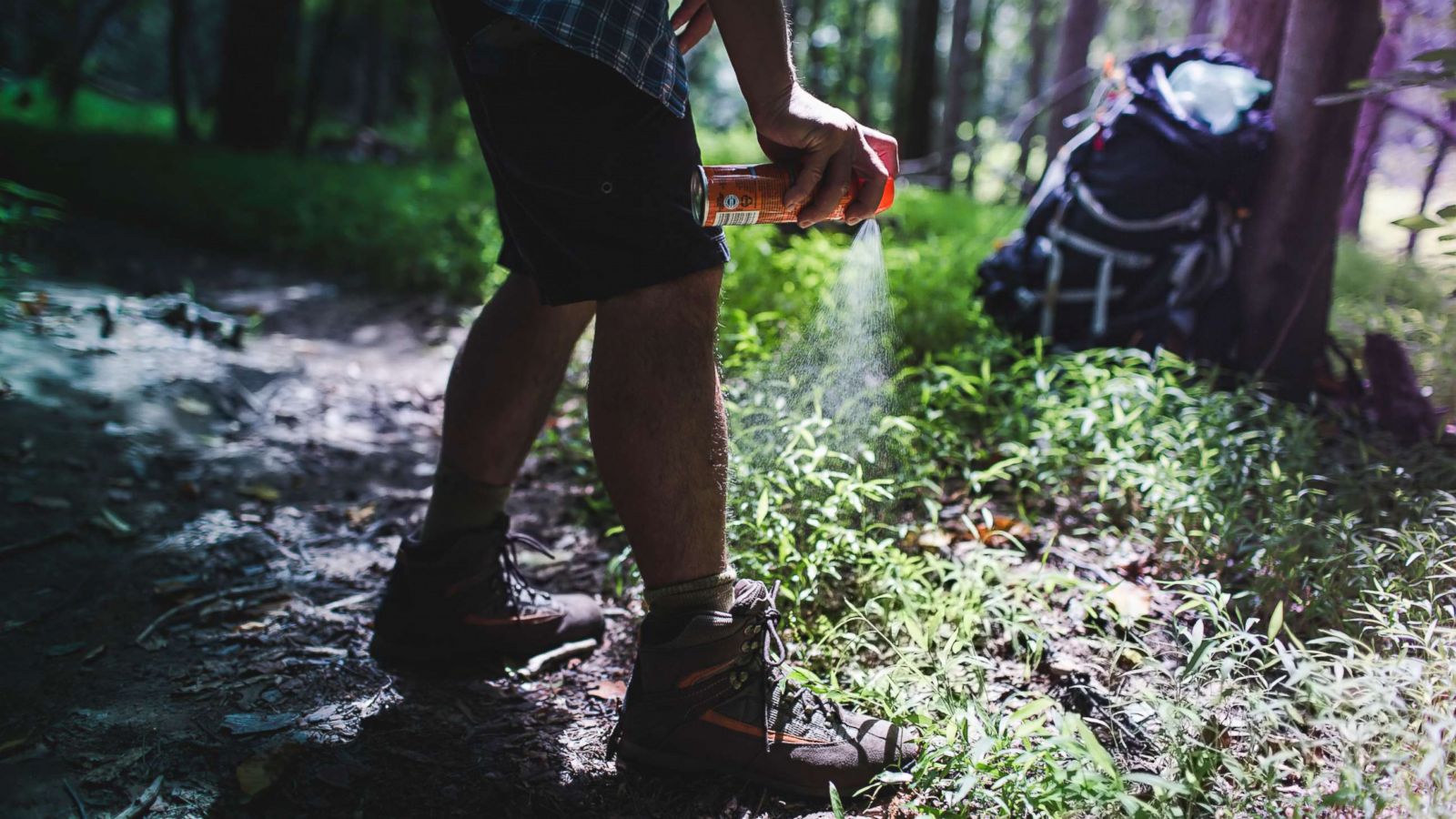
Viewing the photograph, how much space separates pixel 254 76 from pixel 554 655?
984 cm

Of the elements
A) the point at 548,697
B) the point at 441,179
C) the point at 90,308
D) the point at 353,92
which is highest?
the point at 353,92

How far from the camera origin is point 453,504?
189 centimetres

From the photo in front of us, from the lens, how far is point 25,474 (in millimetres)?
2479

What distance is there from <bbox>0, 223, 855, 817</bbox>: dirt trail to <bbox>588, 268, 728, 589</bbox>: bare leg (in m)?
0.47

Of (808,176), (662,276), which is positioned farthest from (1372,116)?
(662,276)

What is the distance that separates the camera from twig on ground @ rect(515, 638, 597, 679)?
1938 millimetres

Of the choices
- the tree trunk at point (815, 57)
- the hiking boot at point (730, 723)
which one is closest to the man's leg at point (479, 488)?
the hiking boot at point (730, 723)

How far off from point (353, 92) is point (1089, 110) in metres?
24.6

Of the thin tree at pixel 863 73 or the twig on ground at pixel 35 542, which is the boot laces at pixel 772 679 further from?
the thin tree at pixel 863 73

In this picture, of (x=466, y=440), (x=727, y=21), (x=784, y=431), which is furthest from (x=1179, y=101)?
(x=466, y=440)

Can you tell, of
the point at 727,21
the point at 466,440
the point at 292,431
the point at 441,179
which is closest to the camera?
the point at 727,21

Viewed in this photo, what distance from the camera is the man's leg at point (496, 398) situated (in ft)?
6.12

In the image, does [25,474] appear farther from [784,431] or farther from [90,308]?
[784,431]

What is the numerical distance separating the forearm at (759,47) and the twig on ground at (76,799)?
5.20 ft
